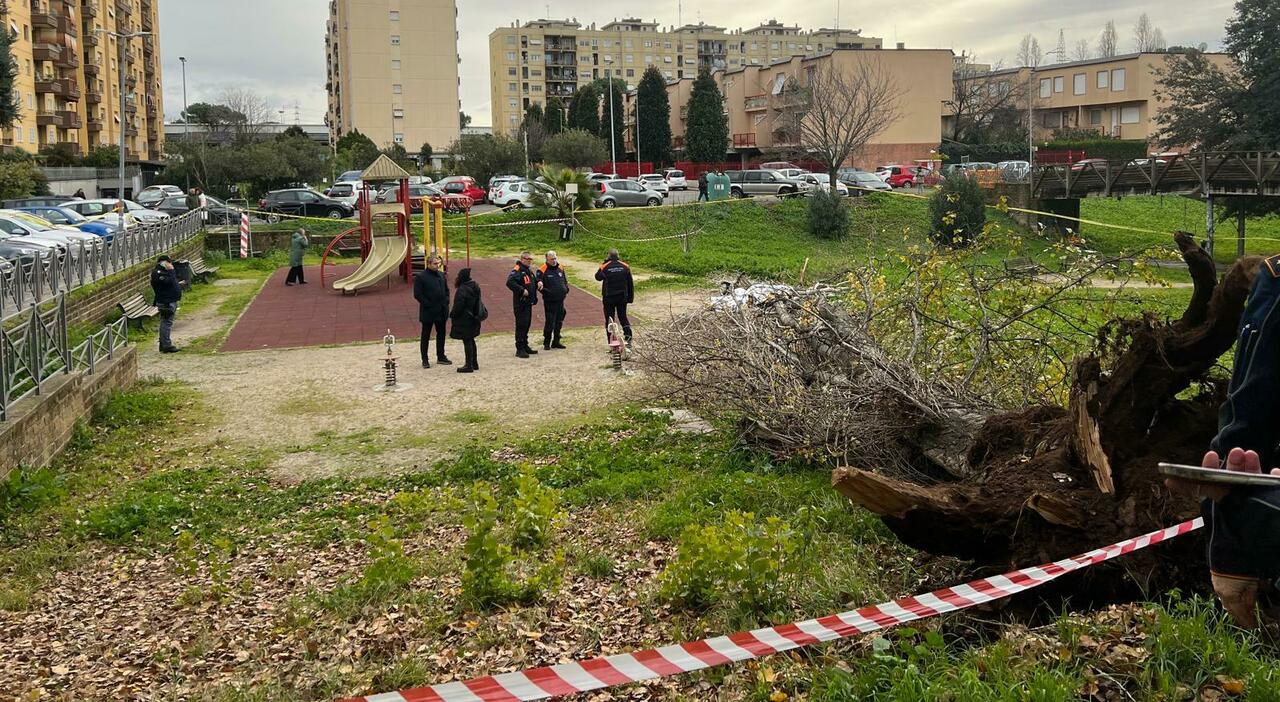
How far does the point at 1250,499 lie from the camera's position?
357 cm

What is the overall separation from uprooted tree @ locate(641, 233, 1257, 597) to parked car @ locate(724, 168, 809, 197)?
34.6 meters

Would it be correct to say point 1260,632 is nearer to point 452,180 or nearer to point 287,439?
point 287,439

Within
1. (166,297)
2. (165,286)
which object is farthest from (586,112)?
(166,297)

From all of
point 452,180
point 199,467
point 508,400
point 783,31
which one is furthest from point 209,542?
point 783,31

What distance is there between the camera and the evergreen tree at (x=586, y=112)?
81.8 metres

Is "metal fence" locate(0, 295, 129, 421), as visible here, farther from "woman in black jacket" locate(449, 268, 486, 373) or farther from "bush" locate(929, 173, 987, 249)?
"bush" locate(929, 173, 987, 249)

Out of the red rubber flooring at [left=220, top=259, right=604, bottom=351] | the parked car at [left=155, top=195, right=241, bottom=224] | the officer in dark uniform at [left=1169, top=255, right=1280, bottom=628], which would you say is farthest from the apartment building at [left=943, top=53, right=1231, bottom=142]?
the officer in dark uniform at [left=1169, top=255, right=1280, bottom=628]

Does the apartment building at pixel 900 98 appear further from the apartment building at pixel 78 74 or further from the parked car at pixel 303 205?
the apartment building at pixel 78 74

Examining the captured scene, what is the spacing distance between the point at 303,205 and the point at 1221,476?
43070 millimetres

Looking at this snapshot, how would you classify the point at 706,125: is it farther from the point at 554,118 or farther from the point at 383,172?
the point at 383,172

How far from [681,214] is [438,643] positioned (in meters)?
34.4

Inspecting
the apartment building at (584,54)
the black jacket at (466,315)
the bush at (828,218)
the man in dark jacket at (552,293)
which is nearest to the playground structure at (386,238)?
the man in dark jacket at (552,293)

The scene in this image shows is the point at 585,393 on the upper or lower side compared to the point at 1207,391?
lower

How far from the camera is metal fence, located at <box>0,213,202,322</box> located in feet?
50.3
